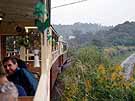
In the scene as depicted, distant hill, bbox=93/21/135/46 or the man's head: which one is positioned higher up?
distant hill, bbox=93/21/135/46

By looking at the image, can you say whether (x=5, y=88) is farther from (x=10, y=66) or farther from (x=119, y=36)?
(x=119, y=36)

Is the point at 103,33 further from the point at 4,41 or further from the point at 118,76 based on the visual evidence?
the point at 118,76

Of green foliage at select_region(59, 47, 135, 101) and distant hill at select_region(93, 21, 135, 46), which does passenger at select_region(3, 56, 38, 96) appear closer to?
green foliage at select_region(59, 47, 135, 101)

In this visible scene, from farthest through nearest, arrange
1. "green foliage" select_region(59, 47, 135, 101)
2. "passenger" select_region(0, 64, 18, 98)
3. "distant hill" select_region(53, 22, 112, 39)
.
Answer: "distant hill" select_region(53, 22, 112, 39), "green foliage" select_region(59, 47, 135, 101), "passenger" select_region(0, 64, 18, 98)

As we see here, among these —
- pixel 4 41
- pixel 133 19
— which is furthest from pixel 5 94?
pixel 133 19

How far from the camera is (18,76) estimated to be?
3.81 m

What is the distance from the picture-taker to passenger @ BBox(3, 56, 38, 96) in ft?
12.3

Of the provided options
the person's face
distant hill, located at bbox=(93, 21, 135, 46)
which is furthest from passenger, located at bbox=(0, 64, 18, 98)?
distant hill, located at bbox=(93, 21, 135, 46)

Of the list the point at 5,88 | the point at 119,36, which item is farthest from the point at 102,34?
the point at 5,88

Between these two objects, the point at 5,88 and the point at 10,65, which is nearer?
the point at 5,88

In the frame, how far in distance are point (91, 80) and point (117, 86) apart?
1063 millimetres

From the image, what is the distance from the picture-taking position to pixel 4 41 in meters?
11.0

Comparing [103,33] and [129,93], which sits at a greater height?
[103,33]

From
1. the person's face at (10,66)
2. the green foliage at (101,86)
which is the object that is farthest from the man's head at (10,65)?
the green foliage at (101,86)
